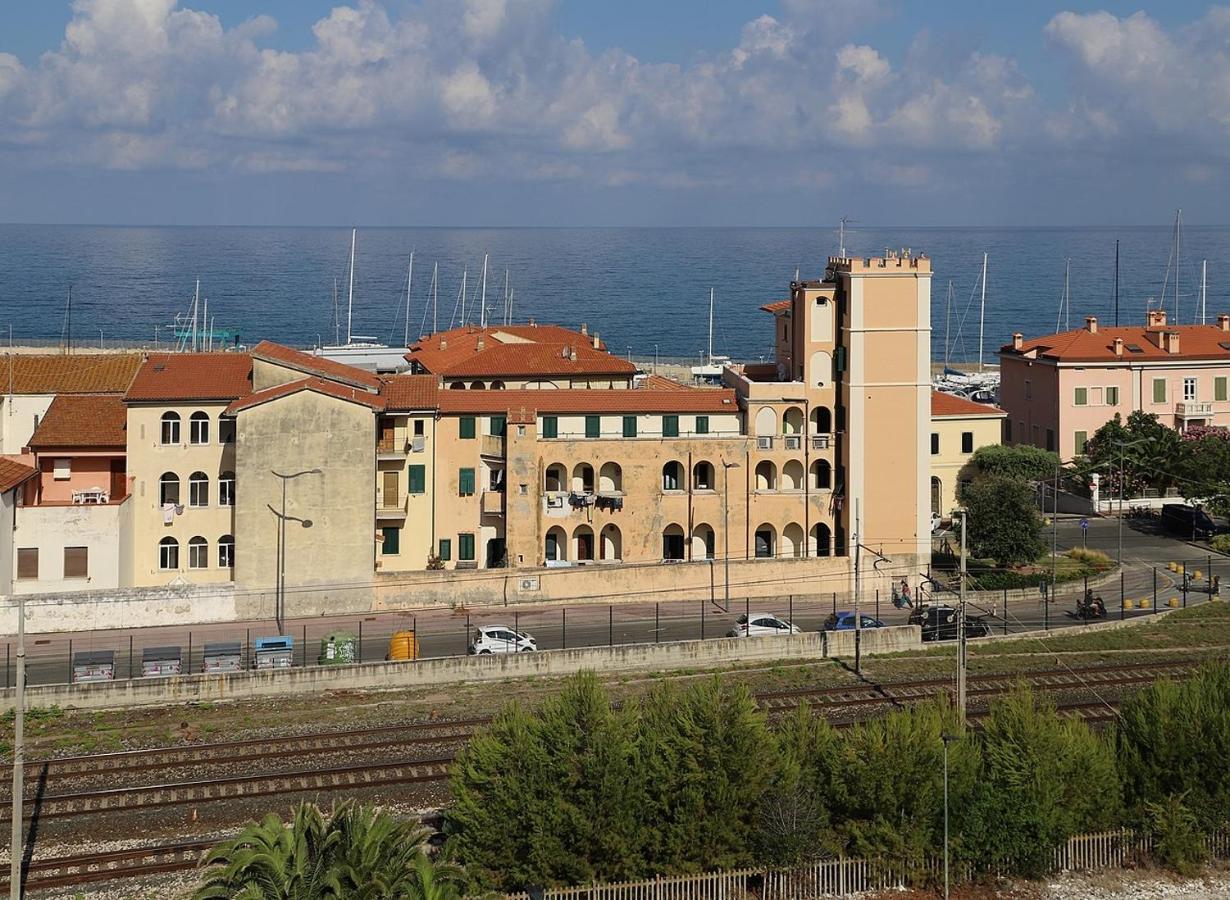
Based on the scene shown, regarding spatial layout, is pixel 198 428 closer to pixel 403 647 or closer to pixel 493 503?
pixel 493 503

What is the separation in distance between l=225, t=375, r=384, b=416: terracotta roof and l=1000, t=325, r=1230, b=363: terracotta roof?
4119 centimetres

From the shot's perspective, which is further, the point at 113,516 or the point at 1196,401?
the point at 1196,401

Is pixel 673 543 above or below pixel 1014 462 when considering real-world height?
below

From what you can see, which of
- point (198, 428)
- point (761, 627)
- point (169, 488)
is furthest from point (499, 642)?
point (198, 428)

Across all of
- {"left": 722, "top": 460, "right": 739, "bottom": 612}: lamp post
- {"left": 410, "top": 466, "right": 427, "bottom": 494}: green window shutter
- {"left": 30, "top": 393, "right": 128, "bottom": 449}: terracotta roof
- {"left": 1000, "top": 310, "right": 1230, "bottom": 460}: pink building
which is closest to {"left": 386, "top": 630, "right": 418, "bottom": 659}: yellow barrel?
{"left": 410, "top": 466, "right": 427, "bottom": 494}: green window shutter

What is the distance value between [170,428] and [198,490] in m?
2.56

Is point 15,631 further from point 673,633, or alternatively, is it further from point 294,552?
point 673,633

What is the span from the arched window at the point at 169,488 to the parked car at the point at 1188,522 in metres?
42.9

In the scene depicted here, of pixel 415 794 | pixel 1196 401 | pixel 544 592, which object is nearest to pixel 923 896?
pixel 415 794

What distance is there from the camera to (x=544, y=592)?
5872cm

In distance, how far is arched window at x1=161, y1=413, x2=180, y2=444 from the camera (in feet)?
195

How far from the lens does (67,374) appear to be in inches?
2638

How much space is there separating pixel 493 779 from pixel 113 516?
96.9 ft

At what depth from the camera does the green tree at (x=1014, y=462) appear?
75312 millimetres
